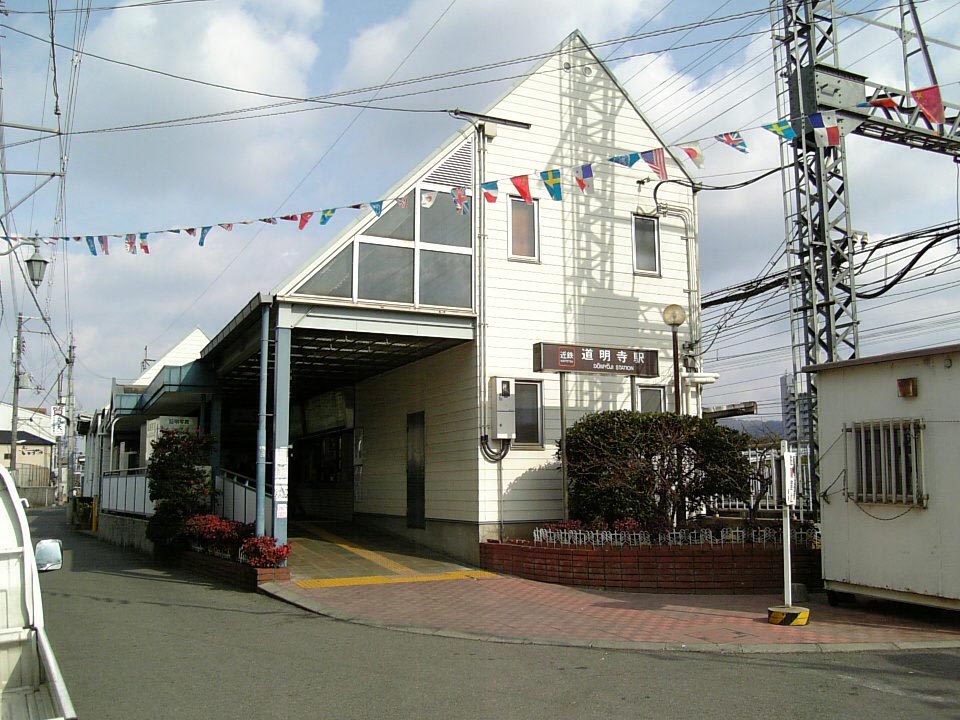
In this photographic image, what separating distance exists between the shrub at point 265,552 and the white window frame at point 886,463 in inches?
321

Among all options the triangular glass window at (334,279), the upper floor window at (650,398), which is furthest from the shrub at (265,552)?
the upper floor window at (650,398)

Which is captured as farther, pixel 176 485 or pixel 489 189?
pixel 176 485

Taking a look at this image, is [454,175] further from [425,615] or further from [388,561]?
[425,615]

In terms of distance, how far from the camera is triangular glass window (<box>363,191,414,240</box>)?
1393cm

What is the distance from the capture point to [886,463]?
393 inches

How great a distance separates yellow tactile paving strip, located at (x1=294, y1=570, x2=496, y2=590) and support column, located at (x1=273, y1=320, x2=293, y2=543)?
908 mm

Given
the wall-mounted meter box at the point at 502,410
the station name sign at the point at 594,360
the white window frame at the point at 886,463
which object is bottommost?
the white window frame at the point at 886,463

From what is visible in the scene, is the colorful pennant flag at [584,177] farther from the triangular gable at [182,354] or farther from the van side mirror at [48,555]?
the triangular gable at [182,354]

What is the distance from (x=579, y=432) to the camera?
13758mm

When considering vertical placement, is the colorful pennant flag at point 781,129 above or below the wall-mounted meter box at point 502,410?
above

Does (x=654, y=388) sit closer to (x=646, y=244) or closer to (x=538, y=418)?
(x=538, y=418)

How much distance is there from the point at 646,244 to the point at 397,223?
5.49 metres

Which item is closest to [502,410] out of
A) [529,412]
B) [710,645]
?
[529,412]

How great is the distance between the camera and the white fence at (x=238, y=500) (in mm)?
13734
